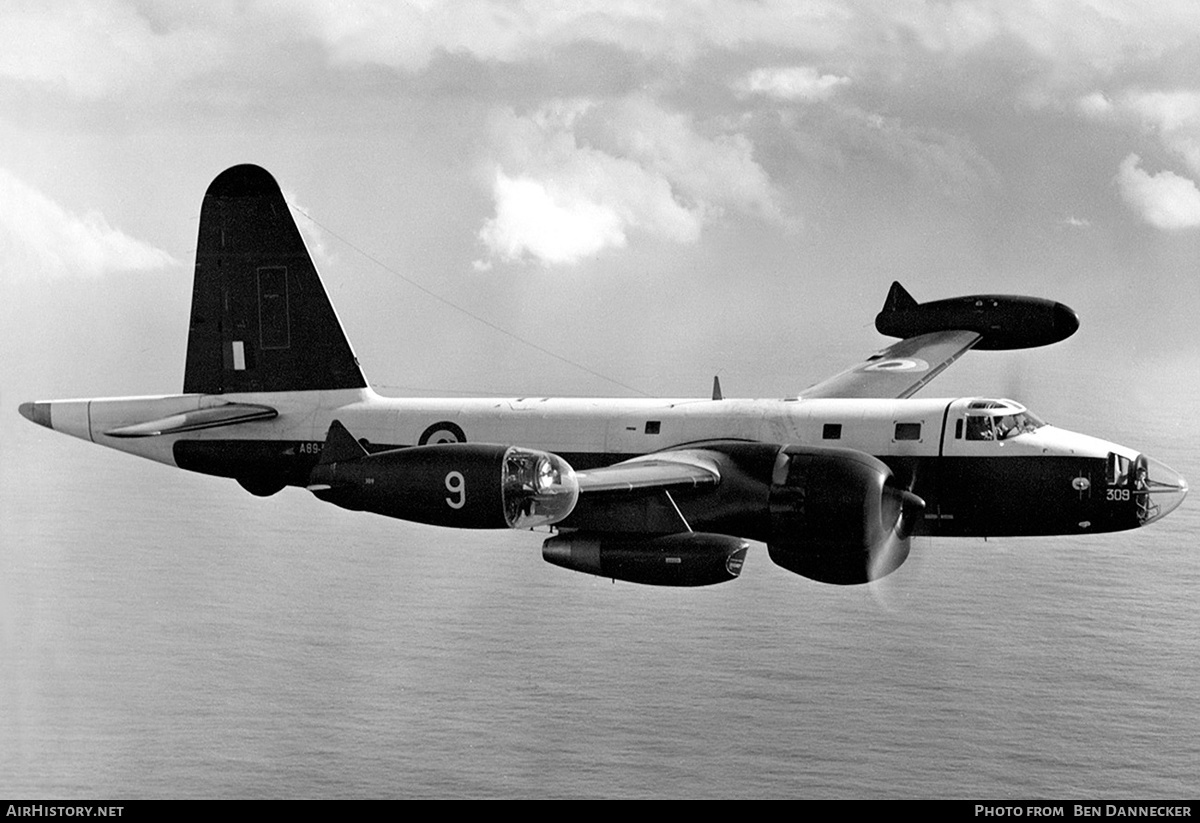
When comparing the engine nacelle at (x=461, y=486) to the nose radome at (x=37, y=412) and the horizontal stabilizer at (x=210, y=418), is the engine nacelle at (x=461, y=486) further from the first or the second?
the nose radome at (x=37, y=412)

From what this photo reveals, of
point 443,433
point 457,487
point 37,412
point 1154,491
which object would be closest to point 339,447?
point 457,487

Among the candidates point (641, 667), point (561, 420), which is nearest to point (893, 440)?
point (561, 420)

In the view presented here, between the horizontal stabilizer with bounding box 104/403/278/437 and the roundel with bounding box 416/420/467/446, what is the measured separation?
3838 mm

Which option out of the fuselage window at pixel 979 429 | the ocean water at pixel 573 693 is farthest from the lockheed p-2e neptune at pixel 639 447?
the ocean water at pixel 573 693

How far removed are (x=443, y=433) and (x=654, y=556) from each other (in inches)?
293

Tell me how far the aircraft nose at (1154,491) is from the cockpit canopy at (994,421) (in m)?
1.97

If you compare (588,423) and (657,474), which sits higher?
(588,423)

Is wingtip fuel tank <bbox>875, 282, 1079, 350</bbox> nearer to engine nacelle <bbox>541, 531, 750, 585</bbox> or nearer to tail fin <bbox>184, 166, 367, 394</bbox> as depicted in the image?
engine nacelle <bbox>541, 531, 750, 585</bbox>

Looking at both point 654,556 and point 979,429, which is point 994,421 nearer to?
point 979,429

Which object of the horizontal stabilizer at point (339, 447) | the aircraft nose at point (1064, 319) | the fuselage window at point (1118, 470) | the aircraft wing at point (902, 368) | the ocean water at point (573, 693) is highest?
the aircraft nose at point (1064, 319)

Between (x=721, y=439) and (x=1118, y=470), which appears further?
(x=721, y=439)

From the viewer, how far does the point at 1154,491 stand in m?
21.0

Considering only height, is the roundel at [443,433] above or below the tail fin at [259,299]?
below

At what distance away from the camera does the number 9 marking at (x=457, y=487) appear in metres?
16.4
